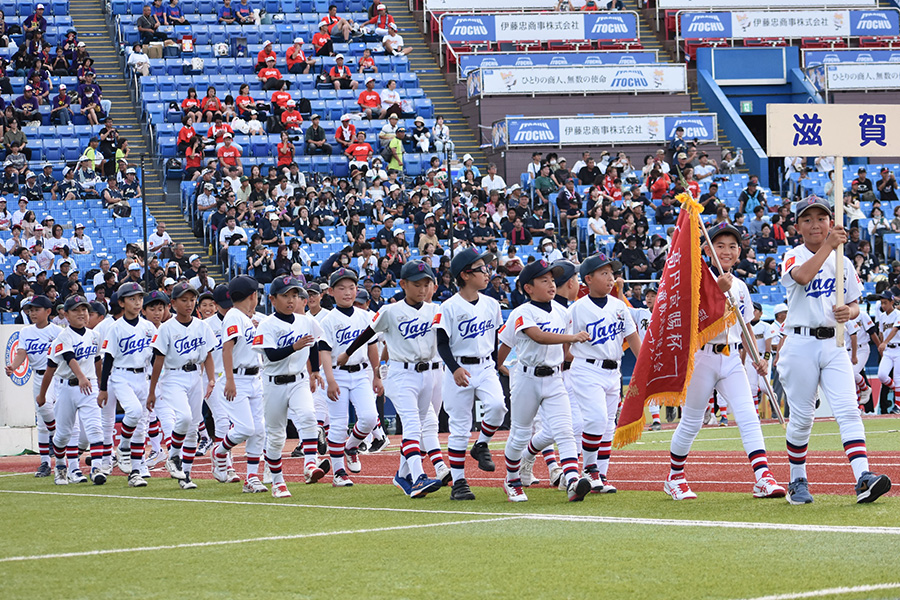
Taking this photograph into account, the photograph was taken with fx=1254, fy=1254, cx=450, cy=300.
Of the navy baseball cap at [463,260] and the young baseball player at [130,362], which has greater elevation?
the navy baseball cap at [463,260]

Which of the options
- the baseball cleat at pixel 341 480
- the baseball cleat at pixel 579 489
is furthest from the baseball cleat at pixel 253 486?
the baseball cleat at pixel 579 489

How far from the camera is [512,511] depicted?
30.7 ft

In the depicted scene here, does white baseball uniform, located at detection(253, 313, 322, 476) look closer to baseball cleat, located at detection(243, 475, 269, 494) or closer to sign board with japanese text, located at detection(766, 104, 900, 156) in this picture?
baseball cleat, located at detection(243, 475, 269, 494)

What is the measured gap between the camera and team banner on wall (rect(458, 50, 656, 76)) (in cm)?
3416

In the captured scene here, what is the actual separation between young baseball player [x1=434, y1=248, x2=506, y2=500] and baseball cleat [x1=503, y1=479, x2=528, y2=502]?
34 cm

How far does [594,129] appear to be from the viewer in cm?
3173

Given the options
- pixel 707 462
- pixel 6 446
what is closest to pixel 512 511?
pixel 707 462

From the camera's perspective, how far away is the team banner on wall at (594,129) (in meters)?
31.3

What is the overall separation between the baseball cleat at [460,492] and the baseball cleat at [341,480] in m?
2.20

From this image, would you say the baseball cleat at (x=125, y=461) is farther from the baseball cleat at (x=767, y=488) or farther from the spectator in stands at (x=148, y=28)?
the spectator in stands at (x=148, y=28)

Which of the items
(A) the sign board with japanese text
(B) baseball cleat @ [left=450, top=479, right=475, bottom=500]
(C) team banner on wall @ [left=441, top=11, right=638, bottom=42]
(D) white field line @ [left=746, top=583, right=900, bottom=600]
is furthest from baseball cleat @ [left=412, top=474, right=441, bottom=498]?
(C) team banner on wall @ [left=441, top=11, right=638, bottom=42]

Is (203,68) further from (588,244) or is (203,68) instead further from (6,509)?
(6,509)

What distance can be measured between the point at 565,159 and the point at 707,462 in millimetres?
17743

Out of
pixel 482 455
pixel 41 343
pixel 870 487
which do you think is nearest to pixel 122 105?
pixel 41 343
